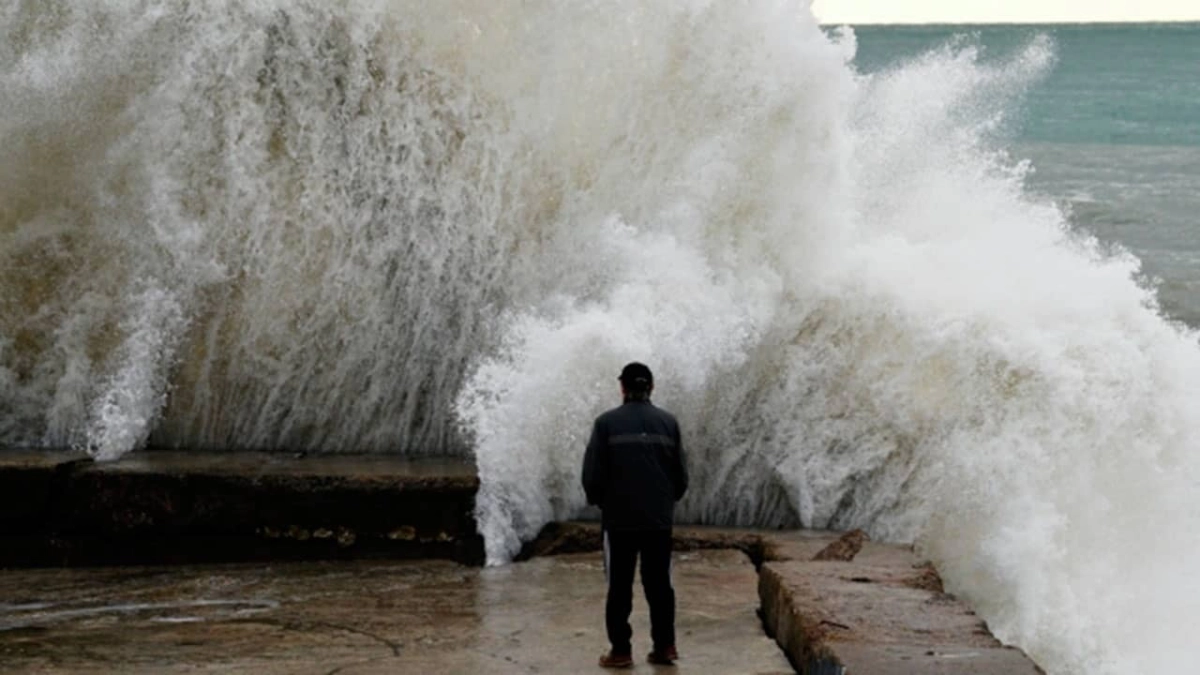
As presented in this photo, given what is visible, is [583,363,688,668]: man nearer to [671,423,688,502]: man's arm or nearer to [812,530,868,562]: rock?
[671,423,688,502]: man's arm

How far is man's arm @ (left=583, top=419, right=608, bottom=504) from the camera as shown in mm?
7191

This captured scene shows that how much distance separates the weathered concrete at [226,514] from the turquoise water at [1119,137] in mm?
6627

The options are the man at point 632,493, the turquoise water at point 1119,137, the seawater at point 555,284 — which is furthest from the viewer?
the turquoise water at point 1119,137

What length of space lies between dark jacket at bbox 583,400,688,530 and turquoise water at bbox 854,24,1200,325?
7925 millimetres

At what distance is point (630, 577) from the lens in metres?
7.22

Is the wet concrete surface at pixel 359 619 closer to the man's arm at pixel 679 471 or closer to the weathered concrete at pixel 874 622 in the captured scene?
the weathered concrete at pixel 874 622

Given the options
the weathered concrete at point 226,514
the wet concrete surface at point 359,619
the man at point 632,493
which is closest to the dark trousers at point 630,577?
the man at point 632,493

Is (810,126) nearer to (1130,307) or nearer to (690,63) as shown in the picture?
(690,63)

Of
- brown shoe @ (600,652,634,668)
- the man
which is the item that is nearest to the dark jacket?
the man

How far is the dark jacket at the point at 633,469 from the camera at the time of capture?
7180mm

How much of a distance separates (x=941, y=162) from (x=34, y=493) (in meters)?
5.89

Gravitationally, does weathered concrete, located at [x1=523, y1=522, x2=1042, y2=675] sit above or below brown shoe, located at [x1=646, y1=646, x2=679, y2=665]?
above

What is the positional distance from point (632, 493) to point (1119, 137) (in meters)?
39.7

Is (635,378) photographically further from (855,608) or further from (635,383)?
(855,608)
